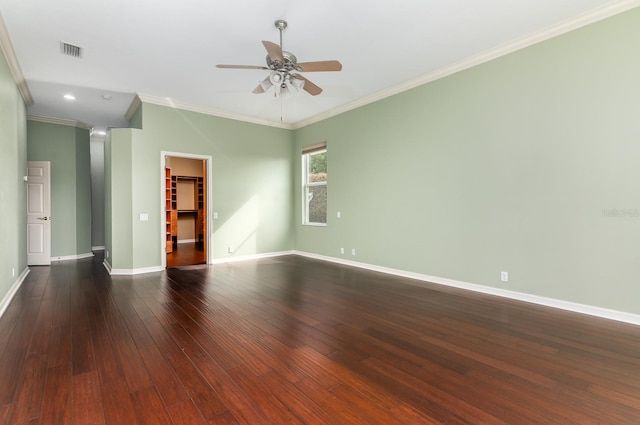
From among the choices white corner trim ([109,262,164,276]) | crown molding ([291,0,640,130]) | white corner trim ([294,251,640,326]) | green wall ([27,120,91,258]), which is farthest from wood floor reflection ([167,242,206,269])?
crown molding ([291,0,640,130])

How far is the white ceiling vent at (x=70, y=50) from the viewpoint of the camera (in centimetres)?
364

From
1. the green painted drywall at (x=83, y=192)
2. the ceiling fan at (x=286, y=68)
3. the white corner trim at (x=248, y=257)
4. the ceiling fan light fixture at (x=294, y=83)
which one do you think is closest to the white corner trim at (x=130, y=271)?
the white corner trim at (x=248, y=257)

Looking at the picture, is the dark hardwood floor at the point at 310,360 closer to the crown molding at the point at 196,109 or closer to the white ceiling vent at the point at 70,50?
the white ceiling vent at the point at 70,50

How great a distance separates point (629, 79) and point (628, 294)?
217 cm

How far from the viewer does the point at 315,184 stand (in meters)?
6.98

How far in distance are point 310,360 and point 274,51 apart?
111 inches

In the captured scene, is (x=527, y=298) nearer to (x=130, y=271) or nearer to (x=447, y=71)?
(x=447, y=71)

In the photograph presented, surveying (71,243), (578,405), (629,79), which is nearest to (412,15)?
(629,79)

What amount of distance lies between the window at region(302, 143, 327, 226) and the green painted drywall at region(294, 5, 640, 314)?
5.24ft

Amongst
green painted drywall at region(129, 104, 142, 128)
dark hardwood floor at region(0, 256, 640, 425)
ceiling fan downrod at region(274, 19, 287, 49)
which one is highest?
ceiling fan downrod at region(274, 19, 287, 49)

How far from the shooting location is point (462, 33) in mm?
3484

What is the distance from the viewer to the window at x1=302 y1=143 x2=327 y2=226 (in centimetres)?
675

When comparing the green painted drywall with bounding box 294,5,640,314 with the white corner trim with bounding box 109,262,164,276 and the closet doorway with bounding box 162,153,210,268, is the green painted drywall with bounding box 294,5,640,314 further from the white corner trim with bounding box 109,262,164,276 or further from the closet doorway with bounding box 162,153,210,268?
the closet doorway with bounding box 162,153,210,268

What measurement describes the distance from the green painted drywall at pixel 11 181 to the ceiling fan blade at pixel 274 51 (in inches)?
129
